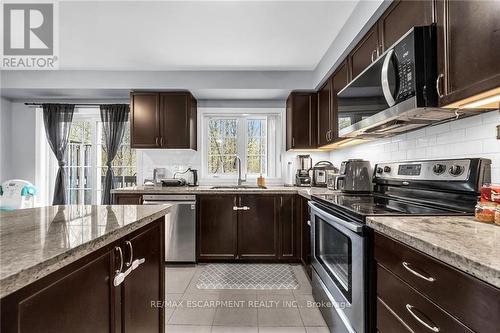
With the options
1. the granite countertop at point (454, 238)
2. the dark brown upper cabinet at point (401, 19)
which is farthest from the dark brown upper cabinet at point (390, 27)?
the granite countertop at point (454, 238)

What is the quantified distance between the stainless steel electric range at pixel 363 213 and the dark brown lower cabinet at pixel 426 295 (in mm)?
118

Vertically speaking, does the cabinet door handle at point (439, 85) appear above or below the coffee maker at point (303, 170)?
above

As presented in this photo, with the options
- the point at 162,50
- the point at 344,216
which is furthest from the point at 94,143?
the point at 344,216

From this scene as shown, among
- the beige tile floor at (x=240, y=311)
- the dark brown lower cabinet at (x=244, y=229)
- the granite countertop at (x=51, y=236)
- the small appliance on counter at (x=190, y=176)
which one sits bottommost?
the beige tile floor at (x=240, y=311)

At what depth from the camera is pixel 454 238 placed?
0.84m

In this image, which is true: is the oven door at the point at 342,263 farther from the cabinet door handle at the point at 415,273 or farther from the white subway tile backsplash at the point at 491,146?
the white subway tile backsplash at the point at 491,146

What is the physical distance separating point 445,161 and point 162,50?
2694 millimetres

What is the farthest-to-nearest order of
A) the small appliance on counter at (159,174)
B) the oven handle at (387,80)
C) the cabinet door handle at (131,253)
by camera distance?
1. the small appliance on counter at (159,174)
2. the oven handle at (387,80)
3. the cabinet door handle at (131,253)

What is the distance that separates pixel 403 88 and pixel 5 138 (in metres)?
4.85

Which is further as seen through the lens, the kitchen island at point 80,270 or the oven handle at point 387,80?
the oven handle at point 387,80

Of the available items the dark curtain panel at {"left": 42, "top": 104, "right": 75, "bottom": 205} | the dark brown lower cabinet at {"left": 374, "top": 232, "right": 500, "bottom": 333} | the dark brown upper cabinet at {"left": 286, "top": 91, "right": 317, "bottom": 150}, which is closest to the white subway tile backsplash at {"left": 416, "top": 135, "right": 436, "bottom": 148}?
the dark brown lower cabinet at {"left": 374, "top": 232, "right": 500, "bottom": 333}

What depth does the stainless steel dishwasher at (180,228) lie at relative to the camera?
3047mm

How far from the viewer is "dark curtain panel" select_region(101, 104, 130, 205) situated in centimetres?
375

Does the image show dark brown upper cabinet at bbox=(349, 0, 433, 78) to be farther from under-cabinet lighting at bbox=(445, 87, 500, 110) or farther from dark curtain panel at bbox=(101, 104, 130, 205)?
dark curtain panel at bbox=(101, 104, 130, 205)
